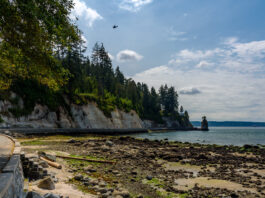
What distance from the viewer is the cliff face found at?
37.5 metres

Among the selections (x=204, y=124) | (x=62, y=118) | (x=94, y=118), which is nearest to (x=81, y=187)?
(x=62, y=118)

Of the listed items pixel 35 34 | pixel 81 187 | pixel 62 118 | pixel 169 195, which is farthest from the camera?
pixel 62 118

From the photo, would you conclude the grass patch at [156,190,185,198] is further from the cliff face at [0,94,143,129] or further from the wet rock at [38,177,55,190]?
the cliff face at [0,94,143,129]

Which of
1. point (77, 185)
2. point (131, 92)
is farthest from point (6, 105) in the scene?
point (131, 92)

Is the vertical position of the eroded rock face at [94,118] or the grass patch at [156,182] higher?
the eroded rock face at [94,118]

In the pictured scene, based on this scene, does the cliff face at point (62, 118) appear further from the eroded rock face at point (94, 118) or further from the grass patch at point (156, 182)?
the grass patch at point (156, 182)

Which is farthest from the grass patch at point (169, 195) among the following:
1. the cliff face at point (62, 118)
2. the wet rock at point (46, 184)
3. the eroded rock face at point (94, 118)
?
the eroded rock face at point (94, 118)

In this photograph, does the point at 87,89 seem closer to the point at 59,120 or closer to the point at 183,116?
the point at 59,120

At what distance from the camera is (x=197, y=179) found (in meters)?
12.4

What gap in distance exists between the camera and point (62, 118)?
157 feet

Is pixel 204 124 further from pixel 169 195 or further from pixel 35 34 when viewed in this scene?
pixel 35 34

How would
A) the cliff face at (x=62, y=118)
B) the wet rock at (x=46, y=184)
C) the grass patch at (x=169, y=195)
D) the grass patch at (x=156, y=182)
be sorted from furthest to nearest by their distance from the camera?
the cliff face at (x=62, y=118)
the grass patch at (x=156, y=182)
the grass patch at (x=169, y=195)
the wet rock at (x=46, y=184)

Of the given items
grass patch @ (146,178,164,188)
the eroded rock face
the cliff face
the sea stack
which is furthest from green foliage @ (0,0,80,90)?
the sea stack

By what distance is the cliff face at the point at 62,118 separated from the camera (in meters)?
37.5
